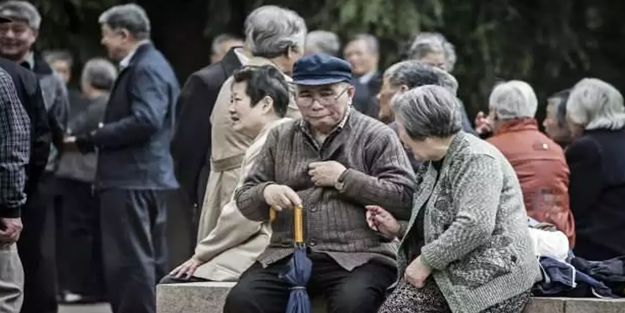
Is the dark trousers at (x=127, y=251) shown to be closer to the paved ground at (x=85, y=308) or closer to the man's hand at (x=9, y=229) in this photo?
the man's hand at (x=9, y=229)

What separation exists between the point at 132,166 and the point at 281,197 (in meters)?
3.10

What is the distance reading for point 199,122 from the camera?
32.8 ft

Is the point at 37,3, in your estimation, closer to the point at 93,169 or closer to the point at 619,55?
the point at 93,169

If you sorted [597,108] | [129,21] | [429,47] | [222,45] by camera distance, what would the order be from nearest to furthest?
1. [597,108]
2. [429,47]
3. [129,21]
4. [222,45]

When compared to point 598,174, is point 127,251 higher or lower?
lower

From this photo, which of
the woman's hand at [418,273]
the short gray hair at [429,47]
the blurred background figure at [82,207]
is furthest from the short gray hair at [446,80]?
the blurred background figure at [82,207]

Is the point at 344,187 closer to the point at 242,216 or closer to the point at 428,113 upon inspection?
the point at 428,113

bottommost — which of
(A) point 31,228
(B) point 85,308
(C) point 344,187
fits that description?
(B) point 85,308

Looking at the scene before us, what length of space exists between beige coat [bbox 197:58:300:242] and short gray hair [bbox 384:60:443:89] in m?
0.59

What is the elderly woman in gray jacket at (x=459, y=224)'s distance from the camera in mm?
7426

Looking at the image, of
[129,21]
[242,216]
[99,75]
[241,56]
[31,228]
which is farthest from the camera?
[99,75]

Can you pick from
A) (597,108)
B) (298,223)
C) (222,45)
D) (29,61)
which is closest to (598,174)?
(597,108)

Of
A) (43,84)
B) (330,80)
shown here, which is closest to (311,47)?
(43,84)

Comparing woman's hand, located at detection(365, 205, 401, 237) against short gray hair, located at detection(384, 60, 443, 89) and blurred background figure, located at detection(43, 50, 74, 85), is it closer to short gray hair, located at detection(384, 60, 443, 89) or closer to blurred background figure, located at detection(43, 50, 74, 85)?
short gray hair, located at detection(384, 60, 443, 89)
